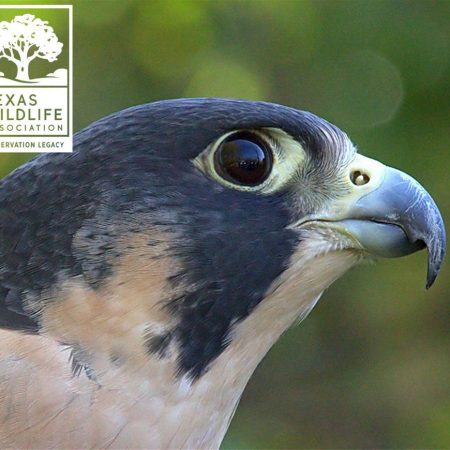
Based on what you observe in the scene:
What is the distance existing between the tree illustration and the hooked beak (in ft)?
3.44

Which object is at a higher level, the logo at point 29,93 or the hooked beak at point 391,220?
the logo at point 29,93

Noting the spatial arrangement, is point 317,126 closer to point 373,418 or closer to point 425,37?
point 425,37

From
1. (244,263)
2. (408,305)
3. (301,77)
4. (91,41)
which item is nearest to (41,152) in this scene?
(244,263)

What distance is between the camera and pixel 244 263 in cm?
229

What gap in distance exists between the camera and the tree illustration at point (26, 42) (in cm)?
275

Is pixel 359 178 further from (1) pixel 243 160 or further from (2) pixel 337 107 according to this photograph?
(2) pixel 337 107

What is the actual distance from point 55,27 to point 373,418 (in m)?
3.36

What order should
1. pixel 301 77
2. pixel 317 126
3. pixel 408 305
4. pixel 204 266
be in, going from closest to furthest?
pixel 204 266 → pixel 317 126 → pixel 301 77 → pixel 408 305

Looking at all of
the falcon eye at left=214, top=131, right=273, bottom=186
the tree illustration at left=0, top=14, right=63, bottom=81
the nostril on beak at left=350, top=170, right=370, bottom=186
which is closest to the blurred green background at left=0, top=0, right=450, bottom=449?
the tree illustration at left=0, top=14, right=63, bottom=81

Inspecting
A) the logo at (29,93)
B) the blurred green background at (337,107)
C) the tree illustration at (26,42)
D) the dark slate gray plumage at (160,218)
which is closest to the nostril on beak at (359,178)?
the dark slate gray plumage at (160,218)

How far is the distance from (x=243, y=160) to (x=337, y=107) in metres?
2.70

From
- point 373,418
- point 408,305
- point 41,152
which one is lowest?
point 373,418

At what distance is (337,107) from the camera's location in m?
4.88

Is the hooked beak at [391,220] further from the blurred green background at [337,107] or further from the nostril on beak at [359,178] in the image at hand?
the blurred green background at [337,107]
